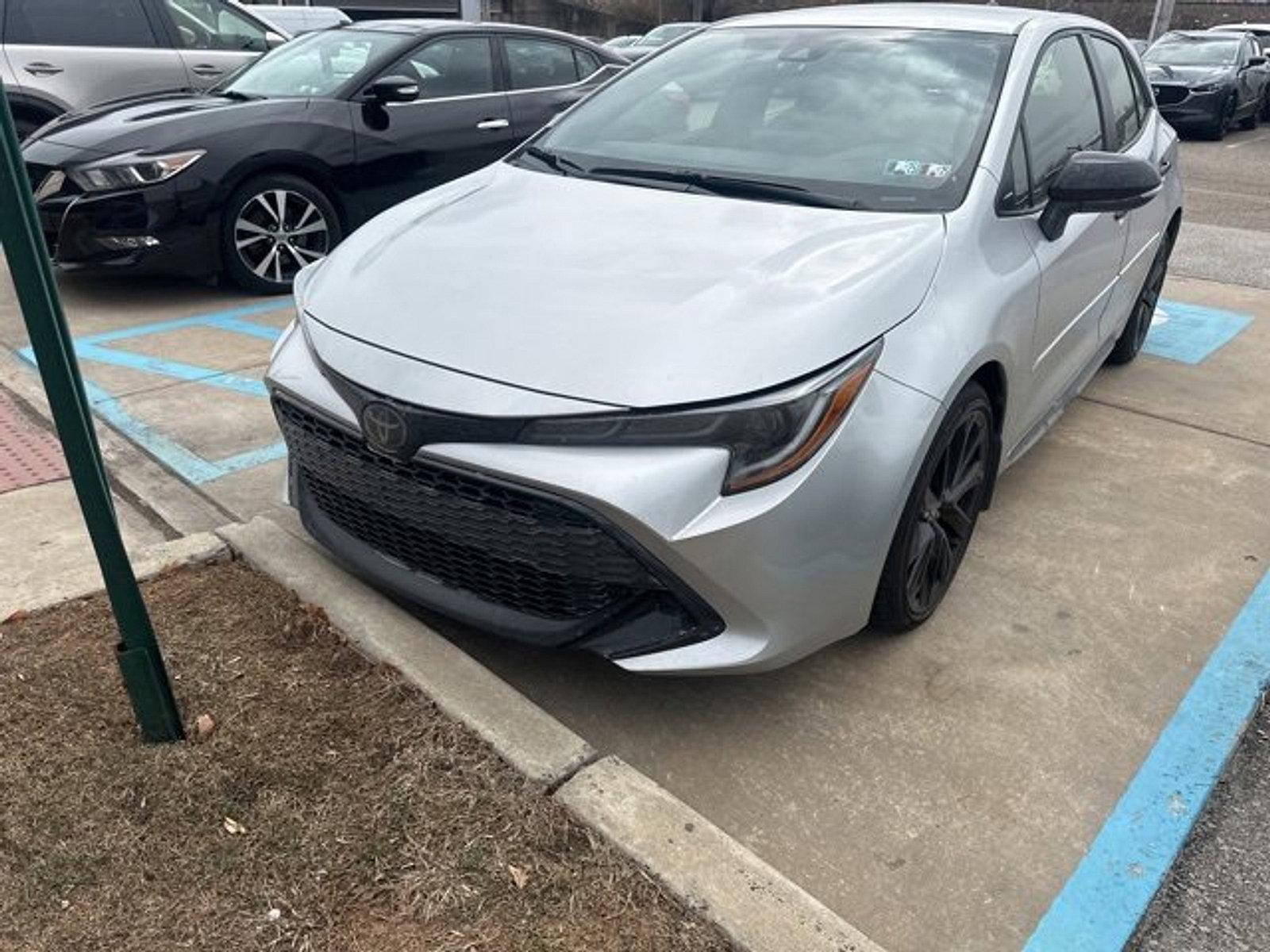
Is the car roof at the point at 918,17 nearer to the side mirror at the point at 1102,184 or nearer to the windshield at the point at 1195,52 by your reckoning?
the side mirror at the point at 1102,184

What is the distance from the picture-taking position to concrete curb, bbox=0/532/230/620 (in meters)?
2.81

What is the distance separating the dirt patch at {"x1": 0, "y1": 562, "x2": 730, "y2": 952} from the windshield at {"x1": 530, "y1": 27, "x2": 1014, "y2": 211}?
1.78 metres

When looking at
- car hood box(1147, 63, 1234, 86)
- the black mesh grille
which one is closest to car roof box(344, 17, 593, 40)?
the black mesh grille

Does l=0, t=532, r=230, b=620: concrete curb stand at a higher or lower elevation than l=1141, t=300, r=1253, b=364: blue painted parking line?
higher

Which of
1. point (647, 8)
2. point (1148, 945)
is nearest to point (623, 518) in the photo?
point (1148, 945)

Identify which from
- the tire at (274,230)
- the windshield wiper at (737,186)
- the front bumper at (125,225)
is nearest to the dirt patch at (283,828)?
the windshield wiper at (737,186)

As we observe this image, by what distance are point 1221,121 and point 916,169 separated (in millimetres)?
16357

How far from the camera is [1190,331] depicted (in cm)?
595

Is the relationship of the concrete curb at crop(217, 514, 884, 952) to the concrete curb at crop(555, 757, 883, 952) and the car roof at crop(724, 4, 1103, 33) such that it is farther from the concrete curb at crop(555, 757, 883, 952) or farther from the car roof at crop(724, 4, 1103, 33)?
the car roof at crop(724, 4, 1103, 33)

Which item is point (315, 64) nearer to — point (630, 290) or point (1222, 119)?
point (630, 290)

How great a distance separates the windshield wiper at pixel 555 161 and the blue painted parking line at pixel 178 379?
148 cm

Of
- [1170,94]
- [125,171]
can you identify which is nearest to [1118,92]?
[125,171]

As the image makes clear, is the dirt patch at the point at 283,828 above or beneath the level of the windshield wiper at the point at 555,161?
beneath

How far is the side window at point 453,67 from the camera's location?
20.9 ft
